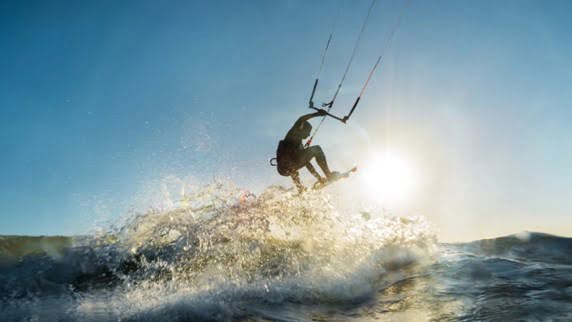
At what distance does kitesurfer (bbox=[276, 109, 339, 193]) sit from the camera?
1152cm

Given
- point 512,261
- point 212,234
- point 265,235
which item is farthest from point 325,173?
point 512,261

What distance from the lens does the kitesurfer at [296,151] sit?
11516 mm

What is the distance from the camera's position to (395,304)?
602cm

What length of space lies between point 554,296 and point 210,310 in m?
5.07

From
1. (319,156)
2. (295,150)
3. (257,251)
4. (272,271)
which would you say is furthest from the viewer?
(319,156)

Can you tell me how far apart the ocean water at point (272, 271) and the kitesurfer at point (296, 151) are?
2.94ft

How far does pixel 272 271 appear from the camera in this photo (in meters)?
7.71

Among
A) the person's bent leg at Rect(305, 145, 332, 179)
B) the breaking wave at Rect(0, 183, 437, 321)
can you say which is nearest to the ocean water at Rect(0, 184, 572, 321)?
the breaking wave at Rect(0, 183, 437, 321)

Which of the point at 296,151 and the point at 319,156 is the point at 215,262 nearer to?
the point at 296,151

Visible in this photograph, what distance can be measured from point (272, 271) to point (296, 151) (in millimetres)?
4644

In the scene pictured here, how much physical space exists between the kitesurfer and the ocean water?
2.94 feet

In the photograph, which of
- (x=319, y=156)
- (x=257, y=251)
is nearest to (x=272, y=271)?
(x=257, y=251)

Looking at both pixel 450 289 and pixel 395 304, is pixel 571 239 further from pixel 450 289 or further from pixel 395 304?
pixel 395 304

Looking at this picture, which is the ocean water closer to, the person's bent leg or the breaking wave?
the breaking wave
